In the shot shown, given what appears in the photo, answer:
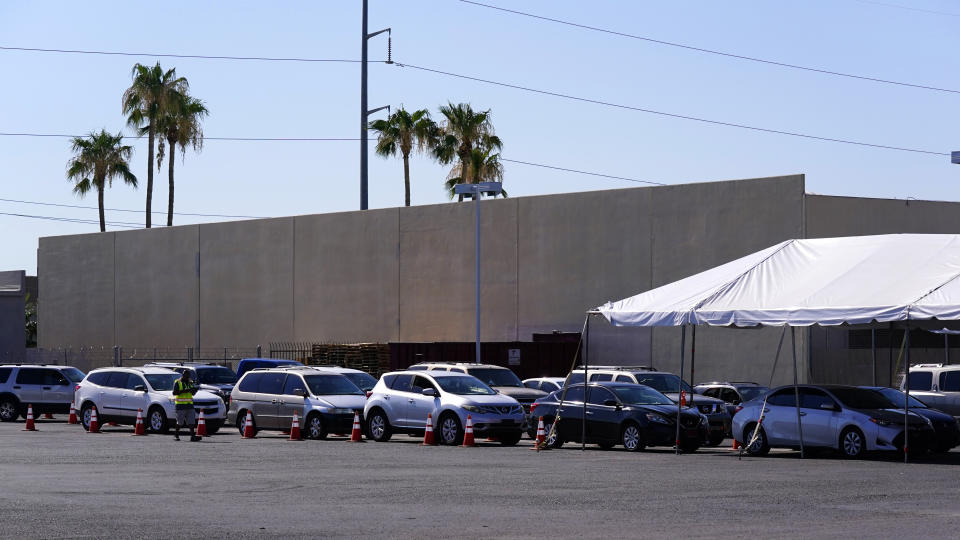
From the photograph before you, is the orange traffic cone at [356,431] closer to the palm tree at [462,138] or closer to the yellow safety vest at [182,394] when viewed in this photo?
the yellow safety vest at [182,394]

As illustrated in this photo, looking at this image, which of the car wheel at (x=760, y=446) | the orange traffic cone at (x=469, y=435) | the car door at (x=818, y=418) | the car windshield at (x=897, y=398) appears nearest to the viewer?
the car door at (x=818, y=418)

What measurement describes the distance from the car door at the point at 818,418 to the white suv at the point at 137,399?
1426cm

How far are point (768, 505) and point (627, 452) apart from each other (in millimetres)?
11430

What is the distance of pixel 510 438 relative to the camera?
101ft

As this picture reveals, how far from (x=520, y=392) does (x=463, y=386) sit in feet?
10.3

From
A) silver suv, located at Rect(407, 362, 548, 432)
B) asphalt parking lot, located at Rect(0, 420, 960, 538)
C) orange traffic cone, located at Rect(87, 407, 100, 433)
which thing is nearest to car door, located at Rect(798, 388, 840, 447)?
asphalt parking lot, located at Rect(0, 420, 960, 538)

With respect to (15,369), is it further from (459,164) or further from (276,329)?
(459,164)

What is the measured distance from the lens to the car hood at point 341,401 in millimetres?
32156

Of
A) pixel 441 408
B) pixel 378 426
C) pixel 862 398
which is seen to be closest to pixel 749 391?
pixel 441 408

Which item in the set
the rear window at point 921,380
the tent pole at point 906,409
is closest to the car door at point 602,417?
the tent pole at point 906,409

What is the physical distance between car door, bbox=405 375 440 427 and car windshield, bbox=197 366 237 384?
34.7ft

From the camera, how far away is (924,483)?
1956 centimetres

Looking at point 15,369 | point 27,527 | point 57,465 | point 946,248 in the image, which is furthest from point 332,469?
point 15,369

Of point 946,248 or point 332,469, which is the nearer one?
point 332,469
